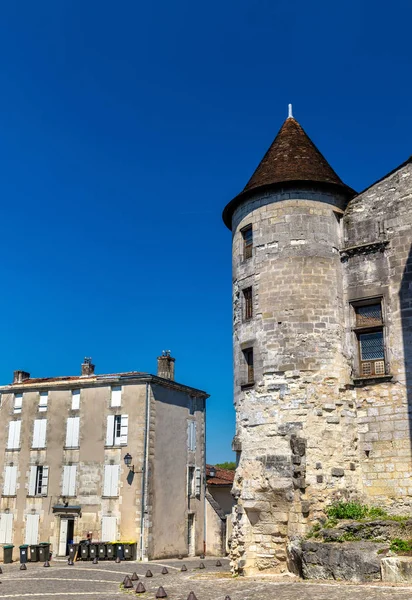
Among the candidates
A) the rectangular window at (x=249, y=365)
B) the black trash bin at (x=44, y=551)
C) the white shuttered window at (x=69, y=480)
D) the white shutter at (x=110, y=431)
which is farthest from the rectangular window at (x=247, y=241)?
the white shuttered window at (x=69, y=480)

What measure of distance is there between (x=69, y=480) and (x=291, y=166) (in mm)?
15652

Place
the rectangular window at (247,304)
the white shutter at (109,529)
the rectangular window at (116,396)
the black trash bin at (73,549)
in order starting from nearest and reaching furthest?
the rectangular window at (247,304) < the black trash bin at (73,549) < the white shutter at (109,529) < the rectangular window at (116,396)

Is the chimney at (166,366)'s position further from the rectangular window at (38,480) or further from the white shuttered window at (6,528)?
the white shuttered window at (6,528)

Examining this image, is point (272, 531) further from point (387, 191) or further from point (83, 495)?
point (83, 495)

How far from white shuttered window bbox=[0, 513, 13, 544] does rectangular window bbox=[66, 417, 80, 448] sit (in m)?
3.84

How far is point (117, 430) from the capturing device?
79.6ft

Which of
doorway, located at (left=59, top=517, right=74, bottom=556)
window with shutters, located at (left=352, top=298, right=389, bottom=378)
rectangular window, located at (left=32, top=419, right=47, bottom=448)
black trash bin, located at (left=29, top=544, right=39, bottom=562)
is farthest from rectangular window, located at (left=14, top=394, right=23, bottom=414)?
window with shutters, located at (left=352, top=298, right=389, bottom=378)

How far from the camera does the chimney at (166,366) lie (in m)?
26.9

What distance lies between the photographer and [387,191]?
15211mm

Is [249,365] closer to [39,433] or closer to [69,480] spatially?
[69,480]

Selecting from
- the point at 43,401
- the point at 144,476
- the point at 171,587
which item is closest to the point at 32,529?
the point at 43,401

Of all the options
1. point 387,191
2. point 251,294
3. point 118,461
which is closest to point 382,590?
point 251,294

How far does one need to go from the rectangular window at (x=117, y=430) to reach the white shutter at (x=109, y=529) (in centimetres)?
283

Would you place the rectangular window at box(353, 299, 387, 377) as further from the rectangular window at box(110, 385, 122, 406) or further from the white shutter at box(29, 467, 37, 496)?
the white shutter at box(29, 467, 37, 496)
